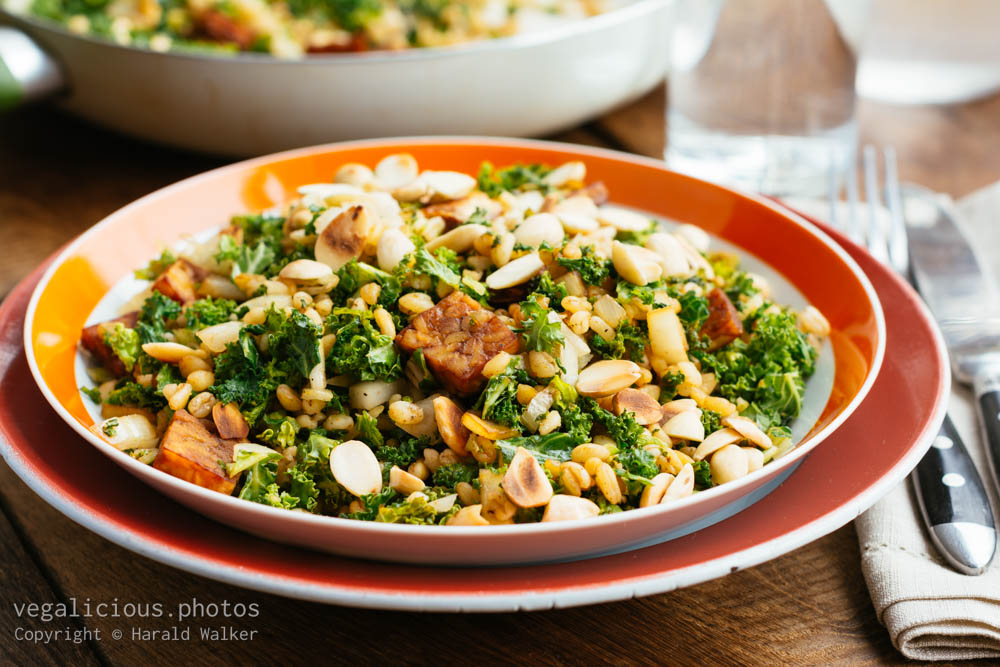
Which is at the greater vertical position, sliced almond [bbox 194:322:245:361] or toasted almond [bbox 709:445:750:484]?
sliced almond [bbox 194:322:245:361]

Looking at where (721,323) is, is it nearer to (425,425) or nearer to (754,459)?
(754,459)

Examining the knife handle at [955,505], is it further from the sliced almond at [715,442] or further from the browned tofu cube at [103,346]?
the browned tofu cube at [103,346]

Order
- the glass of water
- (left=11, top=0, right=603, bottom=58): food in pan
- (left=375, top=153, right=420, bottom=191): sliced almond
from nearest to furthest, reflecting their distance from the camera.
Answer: (left=375, top=153, right=420, bottom=191): sliced almond → the glass of water → (left=11, top=0, right=603, bottom=58): food in pan

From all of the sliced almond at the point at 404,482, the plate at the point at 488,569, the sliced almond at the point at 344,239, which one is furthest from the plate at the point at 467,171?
the sliced almond at the point at 344,239

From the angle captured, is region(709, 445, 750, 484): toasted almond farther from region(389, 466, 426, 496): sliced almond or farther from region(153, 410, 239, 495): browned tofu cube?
region(153, 410, 239, 495): browned tofu cube

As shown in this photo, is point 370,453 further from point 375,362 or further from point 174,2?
point 174,2

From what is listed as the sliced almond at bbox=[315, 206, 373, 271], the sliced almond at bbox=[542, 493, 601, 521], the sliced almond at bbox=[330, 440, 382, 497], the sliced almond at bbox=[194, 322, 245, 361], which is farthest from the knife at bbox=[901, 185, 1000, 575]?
the sliced almond at bbox=[194, 322, 245, 361]
